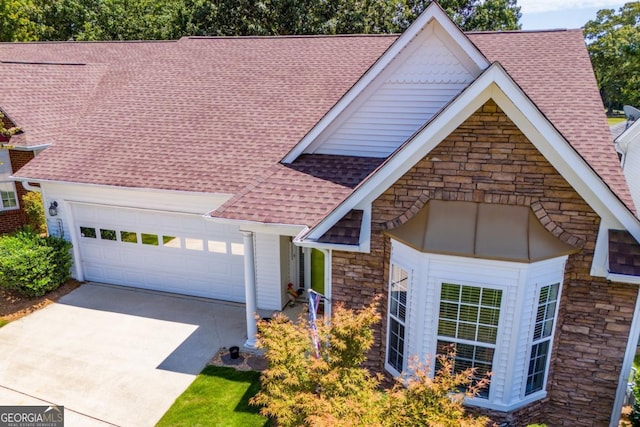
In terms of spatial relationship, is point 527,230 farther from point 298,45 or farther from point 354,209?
point 298,45

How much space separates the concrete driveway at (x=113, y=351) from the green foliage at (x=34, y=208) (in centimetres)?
549

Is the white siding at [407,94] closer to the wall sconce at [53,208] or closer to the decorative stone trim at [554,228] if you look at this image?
the decorative stone trim at [554,228]

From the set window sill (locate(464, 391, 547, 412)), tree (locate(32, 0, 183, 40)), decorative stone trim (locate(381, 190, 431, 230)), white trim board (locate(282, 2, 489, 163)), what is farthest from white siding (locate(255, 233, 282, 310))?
tree (locate(32, 0, 183, 40))

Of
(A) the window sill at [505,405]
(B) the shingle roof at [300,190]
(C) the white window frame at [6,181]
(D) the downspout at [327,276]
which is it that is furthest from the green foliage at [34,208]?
(A) the window sill at [505,405]

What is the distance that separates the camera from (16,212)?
1670cm

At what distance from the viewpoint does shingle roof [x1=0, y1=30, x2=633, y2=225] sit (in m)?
9.17

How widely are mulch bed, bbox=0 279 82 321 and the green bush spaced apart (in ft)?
0.60

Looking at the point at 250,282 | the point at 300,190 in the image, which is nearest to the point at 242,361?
the point at 250,282

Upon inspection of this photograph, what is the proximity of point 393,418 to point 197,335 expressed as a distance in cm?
671

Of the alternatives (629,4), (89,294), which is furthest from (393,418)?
(629,4)

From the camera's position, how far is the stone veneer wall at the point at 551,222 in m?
6.46

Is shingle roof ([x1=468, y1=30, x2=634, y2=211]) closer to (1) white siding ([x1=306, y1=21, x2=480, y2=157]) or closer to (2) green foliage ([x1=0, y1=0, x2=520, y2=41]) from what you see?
(1) white siding ([x1=306, y1=21, x2=480, y2=157])

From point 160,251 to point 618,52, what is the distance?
56038 millimetres

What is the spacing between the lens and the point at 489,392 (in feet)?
23.8
